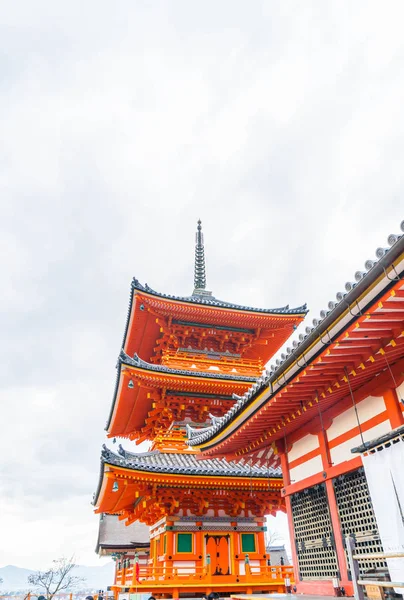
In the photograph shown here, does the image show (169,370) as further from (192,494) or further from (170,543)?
(170,543)

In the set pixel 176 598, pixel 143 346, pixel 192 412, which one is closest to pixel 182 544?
pixel 176 598

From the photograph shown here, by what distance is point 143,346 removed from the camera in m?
23.3

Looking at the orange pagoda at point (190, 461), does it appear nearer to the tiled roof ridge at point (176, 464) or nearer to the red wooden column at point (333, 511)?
the tiled roof ridge at point (176, 464)

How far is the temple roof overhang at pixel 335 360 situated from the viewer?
18.4ft

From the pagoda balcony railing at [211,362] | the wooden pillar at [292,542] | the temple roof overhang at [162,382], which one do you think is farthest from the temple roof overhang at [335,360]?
the pagoda balcony railing at [211,362]

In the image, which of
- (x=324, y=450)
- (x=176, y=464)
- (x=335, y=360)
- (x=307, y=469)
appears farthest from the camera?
(x=176, y=464)

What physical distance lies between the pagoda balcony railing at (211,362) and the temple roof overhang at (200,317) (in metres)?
1.39

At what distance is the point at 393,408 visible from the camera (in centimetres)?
722

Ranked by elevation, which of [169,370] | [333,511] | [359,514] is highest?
[169,370]

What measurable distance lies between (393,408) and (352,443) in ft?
4.38

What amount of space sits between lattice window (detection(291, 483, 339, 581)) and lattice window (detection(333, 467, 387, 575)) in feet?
1.95

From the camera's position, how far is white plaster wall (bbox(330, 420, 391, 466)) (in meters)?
7.44

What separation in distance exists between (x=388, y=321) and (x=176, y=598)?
12.5 metres

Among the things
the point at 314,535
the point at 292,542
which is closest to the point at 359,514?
the point at 314,535
